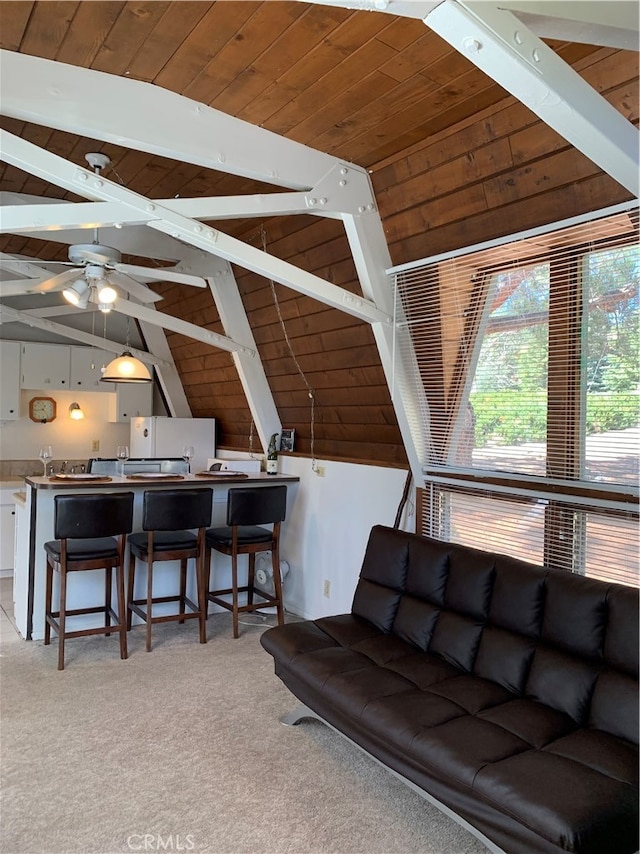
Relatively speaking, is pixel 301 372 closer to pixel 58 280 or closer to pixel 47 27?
pixel 58 280

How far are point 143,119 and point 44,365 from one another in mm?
4301

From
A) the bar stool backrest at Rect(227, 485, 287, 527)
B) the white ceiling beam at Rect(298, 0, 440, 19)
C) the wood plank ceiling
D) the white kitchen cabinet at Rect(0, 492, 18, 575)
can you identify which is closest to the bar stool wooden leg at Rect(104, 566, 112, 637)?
the bar stool backrest at Rect(227, 485, 287, 527)

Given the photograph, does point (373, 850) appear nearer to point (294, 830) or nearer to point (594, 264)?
point (294, 830)

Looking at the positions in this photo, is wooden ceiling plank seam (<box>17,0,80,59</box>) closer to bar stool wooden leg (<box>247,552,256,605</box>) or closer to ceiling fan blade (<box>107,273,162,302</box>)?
ceiling fan blade (<box>107,273,162,302</box>)

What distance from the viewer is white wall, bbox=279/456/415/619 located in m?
4.04

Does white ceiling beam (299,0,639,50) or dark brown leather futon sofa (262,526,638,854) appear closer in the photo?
white ceiling beam (299,0,639,50)

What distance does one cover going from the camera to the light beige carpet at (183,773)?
214 centimetres

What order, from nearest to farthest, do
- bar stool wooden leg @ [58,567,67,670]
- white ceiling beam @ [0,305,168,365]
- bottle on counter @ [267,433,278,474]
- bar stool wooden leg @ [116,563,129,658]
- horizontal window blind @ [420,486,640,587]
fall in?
1. horizontal window blind @ [420,486,640,587]
2. bar stool wooden leg @ [58,567,67,670]
3. bar stool wooden leg @ [116,563,129,658]
4. bottle on counter @ [267,433,278,474]
5. white ceiling beam @ [0,305,168,365]

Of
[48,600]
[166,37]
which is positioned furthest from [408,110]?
[48,600]

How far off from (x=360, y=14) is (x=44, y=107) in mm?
1223

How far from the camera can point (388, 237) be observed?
10.6 ft

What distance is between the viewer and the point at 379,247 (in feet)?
10.6

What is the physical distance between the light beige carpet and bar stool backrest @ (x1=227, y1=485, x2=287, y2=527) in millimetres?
962

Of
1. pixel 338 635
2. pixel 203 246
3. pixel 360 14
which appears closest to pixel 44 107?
pixel 203 246
